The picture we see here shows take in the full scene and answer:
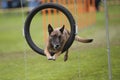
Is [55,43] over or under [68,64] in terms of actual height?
over

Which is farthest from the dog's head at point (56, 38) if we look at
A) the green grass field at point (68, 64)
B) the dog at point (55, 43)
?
the green grass field at point (68, 64)

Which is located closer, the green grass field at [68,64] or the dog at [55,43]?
the dog at [55,43]

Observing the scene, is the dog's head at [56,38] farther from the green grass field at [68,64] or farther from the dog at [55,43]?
the green grass field at [68,64]

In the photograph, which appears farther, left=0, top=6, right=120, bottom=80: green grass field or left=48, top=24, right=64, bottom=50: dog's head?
left=0, top=6, right=120, bottom=80: green grass field

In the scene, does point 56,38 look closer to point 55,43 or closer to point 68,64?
point 55,43

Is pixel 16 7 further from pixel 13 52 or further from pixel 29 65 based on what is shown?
pixel 29 65

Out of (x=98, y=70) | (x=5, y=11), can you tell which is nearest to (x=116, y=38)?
(x=98, y=70)

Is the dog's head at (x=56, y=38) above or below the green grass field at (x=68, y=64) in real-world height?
above

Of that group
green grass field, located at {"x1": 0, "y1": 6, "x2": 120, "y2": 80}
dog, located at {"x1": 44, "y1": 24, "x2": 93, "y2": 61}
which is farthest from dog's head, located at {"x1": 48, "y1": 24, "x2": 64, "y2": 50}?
green grass field, located at {"x1": 0, "y1": 6, "x2": 120, "y2": 80}

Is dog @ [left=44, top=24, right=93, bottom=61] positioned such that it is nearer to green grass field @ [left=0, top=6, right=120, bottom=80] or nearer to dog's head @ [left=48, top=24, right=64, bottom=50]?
dog's head @ [left=48, top=24, right=64, bottom=50]

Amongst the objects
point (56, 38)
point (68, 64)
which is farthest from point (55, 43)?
point (68, 64)

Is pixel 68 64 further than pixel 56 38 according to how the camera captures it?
Yes

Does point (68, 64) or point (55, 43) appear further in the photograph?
point (68, 64)

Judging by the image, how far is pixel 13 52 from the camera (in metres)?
11.1
